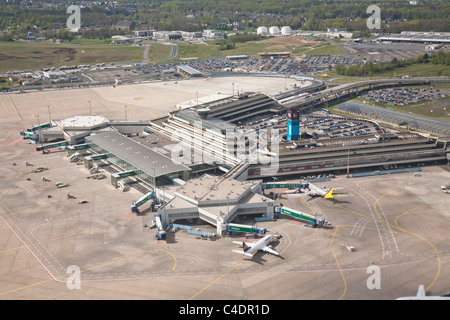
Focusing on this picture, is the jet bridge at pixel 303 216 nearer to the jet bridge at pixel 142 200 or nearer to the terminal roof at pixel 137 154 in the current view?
the terminal roof at pixel 137 154

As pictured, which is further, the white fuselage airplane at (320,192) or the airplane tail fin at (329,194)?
the white fuselage airplane at (320,192)

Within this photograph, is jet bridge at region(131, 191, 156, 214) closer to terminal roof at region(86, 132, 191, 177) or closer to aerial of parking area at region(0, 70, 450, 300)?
aerial of parking area at region(0, 70, 450, 300)

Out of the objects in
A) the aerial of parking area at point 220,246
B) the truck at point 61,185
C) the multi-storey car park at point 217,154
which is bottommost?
the aerial of parking area at point 220,246

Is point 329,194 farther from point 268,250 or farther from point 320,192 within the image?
point 268,250

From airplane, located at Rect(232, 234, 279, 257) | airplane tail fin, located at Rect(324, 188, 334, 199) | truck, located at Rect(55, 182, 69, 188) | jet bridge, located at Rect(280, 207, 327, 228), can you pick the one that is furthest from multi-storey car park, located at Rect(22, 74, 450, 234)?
airplane tail fin, located at Rect(324, 188, 334, 199)

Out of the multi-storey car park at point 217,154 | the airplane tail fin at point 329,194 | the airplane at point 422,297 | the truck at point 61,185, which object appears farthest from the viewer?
the truck at point 61,185

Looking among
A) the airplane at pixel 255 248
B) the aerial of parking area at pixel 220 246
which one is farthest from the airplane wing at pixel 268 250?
the aerial of parking area at pixel 220 246

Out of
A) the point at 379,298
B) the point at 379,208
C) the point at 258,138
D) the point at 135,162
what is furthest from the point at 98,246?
the point at 258,138

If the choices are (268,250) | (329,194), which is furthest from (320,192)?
(268,250)

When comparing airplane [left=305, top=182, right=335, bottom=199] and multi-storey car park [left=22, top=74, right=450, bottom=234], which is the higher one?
multi-storey car park [left=22, top=74, right=450, bottom=234]
